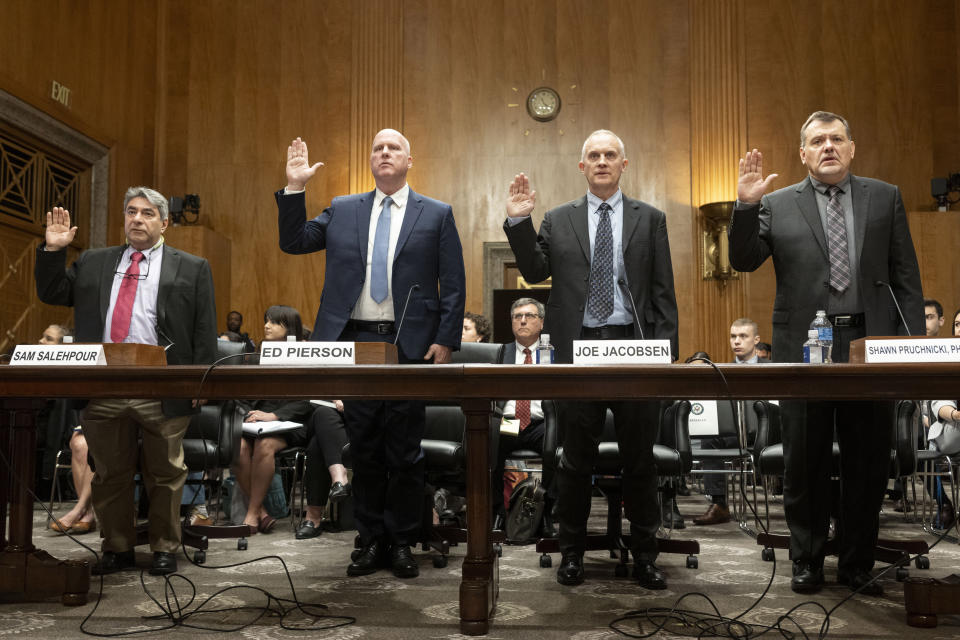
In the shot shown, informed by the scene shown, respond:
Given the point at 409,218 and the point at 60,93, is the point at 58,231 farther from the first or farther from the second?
the point at 60,93

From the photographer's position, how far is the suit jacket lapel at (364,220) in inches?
127

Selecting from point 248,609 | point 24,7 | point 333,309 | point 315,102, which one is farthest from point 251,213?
point 248,609

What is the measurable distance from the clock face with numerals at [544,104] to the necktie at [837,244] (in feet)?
19.8

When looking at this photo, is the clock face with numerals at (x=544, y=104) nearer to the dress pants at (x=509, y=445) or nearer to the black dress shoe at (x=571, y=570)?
the dress pants at (x=509, y=445)

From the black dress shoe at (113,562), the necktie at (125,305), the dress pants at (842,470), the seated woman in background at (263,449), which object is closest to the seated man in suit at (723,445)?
the dress pants at (842,470)

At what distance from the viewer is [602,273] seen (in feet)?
9.81

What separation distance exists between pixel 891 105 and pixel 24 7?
7.85m

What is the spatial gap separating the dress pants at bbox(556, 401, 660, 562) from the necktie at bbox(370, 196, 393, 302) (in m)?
0.79

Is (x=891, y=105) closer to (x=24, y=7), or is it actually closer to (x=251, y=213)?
(x=251, y=213)

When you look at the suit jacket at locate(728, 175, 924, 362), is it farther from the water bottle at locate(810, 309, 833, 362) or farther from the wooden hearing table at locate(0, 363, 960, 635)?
the wooden hearing table at locate(0, 363, 960, 635)

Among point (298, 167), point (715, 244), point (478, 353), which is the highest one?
point (715, 244)

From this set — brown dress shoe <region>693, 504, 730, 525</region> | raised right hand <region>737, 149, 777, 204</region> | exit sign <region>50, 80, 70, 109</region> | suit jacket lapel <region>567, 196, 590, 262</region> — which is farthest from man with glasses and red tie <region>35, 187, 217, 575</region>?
exit sign <region>50, 80, 70, 109</region>

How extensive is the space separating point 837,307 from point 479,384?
1.24 m

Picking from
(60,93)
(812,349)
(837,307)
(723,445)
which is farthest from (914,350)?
(60,93)
